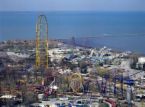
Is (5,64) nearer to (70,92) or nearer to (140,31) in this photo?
(70,92)

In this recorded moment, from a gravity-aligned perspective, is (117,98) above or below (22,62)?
below

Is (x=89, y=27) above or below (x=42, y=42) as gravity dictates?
above

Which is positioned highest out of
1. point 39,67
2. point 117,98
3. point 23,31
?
point 23,31

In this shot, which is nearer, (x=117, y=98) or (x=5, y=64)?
(x=117, y=98)

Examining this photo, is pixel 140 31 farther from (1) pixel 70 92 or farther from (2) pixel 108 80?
(1) pixel 70 92

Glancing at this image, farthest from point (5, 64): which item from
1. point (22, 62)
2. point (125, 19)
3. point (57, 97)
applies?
point (125, 19)

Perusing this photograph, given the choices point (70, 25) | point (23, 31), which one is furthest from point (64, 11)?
point (23, 31)
